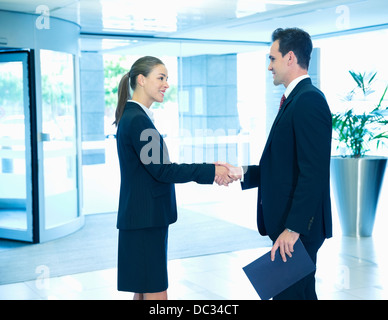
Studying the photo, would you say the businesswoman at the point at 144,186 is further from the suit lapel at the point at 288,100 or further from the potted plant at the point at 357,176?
the potted plant at the point at 357,176

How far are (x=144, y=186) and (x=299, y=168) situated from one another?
79 centimetres

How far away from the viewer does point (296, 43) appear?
2406 mm

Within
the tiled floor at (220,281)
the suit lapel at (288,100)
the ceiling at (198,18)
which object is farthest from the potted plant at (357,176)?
the suit lapel at (288,100)

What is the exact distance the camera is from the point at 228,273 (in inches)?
184

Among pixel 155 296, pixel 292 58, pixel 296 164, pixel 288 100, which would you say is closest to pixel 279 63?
pixel 292 58

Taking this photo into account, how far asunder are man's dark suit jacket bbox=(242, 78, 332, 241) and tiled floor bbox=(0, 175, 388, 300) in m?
1.78

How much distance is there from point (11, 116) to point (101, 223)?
6.09 feet

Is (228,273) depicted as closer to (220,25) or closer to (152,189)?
Answer: (152,189)

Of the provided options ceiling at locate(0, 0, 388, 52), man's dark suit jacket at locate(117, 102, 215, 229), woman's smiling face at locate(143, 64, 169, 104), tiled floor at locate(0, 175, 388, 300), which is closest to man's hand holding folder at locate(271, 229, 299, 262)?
man's dark suit jacket at locate(117, 102, 215, 229)

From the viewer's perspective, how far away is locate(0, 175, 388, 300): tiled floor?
4.08 meters

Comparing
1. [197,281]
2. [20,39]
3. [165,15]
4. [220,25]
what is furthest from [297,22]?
[197,281]

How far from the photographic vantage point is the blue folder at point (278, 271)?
2.30m

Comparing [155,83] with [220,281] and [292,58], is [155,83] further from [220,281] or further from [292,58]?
[220,281]

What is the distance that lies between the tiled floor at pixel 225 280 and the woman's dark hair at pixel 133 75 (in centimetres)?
182
